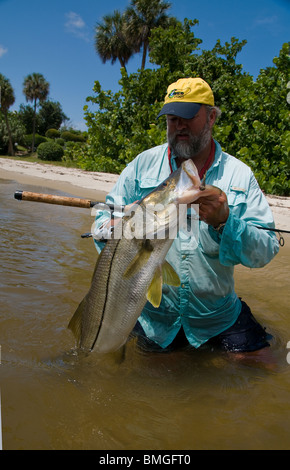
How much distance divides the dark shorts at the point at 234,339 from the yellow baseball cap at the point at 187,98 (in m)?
1.82

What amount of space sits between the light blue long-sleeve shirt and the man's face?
18cm

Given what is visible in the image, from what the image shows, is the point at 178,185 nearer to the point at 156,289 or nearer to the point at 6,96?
the point at 156,289

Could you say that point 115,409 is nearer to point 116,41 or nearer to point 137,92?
point 137,92

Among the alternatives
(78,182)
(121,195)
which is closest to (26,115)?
(78,182)

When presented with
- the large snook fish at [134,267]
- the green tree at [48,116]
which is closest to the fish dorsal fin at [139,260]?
the large snook fish at [134,267]

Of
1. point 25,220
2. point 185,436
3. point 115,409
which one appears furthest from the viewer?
point 25,220

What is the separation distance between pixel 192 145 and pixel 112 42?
133 ft

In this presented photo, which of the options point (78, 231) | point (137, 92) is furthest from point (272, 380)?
point (137, 92)

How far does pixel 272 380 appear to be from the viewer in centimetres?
322

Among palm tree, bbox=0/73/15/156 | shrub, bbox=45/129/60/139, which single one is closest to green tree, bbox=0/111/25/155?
palm tree, bbox=0/73/15/156

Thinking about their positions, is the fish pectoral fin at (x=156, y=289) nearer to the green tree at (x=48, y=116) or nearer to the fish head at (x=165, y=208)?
the fish head at (x=165, y=208)
